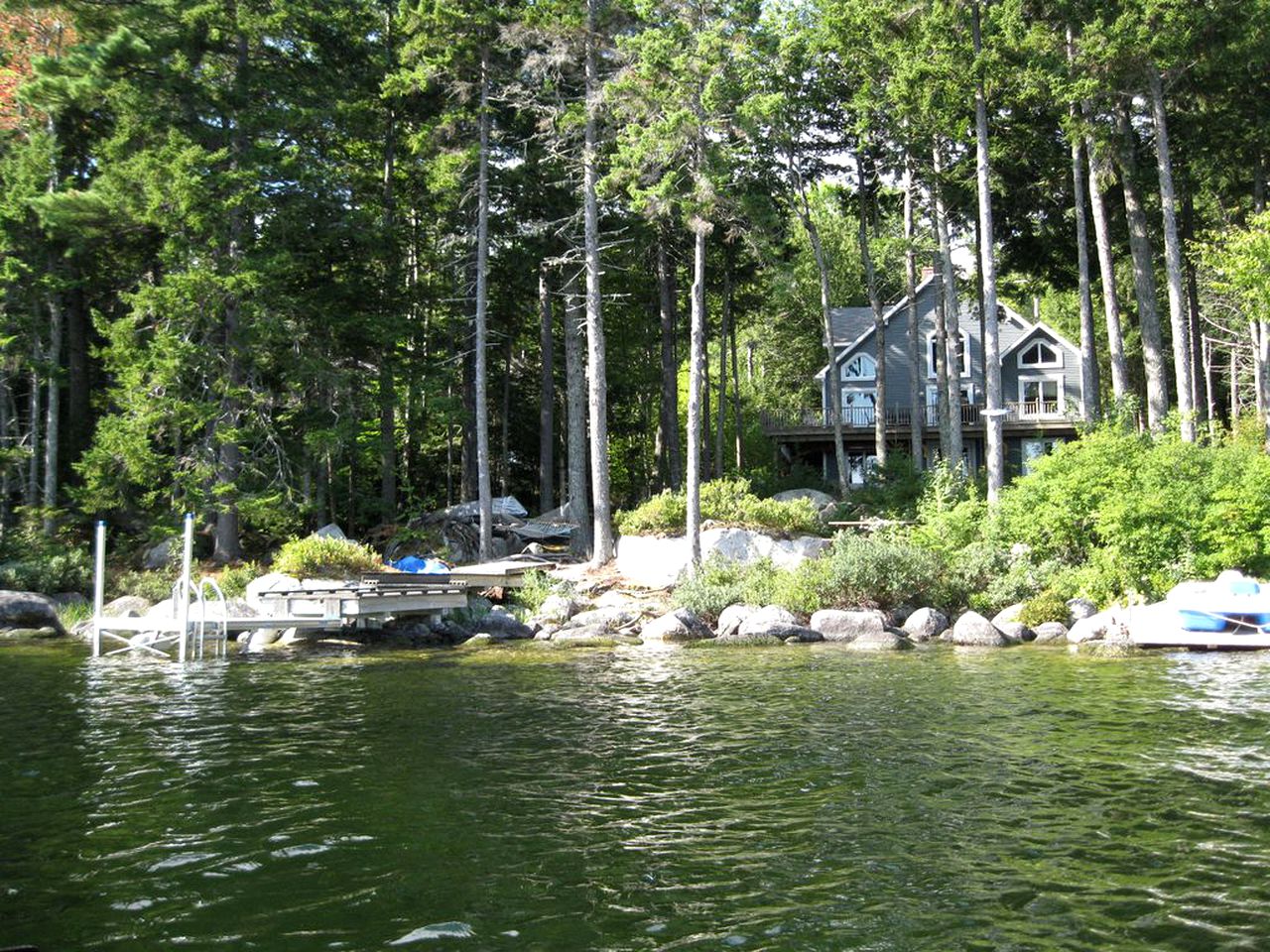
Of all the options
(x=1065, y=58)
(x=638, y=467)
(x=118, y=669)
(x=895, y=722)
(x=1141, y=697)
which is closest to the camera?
(x=895, y=722)

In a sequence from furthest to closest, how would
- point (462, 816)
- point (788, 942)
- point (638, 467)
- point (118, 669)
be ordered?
point (638, 467) → point (118, 669) → point (462, 816) → point (788, 942)

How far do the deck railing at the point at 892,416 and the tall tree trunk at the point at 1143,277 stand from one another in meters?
12.4

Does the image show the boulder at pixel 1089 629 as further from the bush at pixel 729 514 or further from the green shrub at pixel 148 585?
the green shrub at pixel 148 585

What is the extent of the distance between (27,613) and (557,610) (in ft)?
37.7

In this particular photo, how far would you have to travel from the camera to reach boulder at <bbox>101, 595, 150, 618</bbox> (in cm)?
2503

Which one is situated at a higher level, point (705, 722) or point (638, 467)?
point (638, 467)

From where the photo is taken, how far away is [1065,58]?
90.5ft

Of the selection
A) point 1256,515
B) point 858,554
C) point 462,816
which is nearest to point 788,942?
point 462,816

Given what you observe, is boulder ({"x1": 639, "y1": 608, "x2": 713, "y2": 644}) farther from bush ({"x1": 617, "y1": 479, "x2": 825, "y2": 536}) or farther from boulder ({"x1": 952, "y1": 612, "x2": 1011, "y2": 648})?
bush ({"x1": 617, "y1": 479, "x2": 825, "y2": 536})

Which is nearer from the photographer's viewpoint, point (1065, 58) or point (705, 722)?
point (705, 722)

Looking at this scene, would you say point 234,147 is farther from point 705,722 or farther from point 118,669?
point 705,722

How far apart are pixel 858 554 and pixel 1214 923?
17.1 m

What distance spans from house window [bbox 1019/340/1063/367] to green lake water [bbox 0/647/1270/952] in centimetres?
3397

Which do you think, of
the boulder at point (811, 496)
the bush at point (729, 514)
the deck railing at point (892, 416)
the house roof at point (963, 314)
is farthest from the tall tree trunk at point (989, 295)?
the house roof at point (963, 314)
